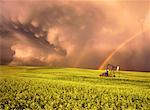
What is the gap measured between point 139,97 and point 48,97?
369 inches

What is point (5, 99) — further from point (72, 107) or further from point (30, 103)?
point (72, 107)

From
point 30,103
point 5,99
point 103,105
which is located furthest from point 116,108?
point 5,99

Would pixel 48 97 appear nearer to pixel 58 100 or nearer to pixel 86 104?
pixel 58 100

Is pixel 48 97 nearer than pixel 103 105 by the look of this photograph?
No

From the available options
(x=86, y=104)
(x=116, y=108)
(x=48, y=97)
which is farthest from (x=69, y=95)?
(x=116, y=108)

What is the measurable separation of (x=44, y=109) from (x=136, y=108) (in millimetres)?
7083

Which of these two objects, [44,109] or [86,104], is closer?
[44,109]

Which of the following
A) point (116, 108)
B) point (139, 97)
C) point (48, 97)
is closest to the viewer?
point (116, 108)

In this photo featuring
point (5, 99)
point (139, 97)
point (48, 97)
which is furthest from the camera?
point (139, 97)

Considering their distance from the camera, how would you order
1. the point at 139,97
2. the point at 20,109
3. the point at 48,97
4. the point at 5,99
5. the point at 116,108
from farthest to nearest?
the point at 139,97 → the point at 48,97 → the point at 5,99 → the point at 116,108 → the point at 20,109

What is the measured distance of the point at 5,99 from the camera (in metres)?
23.1

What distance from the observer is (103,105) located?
2206 cm

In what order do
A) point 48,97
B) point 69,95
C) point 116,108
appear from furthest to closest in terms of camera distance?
point 69,95
point 48,97
point 116,108

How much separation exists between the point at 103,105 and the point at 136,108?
249 cm
